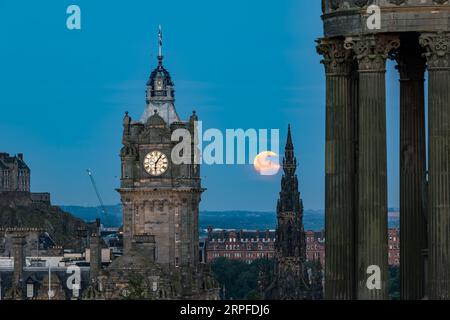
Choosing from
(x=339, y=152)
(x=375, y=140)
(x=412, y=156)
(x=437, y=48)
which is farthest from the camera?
(x=412, y=156)

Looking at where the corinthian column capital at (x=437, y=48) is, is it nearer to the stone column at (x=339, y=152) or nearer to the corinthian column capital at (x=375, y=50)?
the corinthian column capital at (x=375, y=50)

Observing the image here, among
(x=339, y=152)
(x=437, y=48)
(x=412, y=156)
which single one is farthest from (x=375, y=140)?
(x=412, y=156)

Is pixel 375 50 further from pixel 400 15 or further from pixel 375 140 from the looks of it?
Answer: pixel 375 140

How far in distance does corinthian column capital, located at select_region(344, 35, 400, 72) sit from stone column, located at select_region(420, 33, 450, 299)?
0.73 m

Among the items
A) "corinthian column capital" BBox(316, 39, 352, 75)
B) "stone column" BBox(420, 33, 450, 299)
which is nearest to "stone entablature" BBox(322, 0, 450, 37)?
"stone column" BBox(420, 33, 450, 299)

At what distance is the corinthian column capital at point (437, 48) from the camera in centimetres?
4300

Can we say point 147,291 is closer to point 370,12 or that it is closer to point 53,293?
point 53,293

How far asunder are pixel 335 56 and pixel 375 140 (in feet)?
6.69

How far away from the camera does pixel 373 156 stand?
43.6 meters

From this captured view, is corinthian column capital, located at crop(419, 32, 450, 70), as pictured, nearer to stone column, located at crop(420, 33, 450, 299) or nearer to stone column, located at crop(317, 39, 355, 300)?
stone column, located at crop(420, 33, 450, 299)

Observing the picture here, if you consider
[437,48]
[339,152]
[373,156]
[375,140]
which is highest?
[437,48]

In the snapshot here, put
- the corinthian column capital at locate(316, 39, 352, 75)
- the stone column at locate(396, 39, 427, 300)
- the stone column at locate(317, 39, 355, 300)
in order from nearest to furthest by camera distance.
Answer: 1. the corinthian column capital at locate(316, 39, 352, 75)
2. the stone column at locate(317, 39, 355, 300)
3. the stone column at locate(396, 39, 427, 300)

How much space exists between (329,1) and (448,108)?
9.85ft

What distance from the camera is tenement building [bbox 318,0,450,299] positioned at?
43.2 metres
